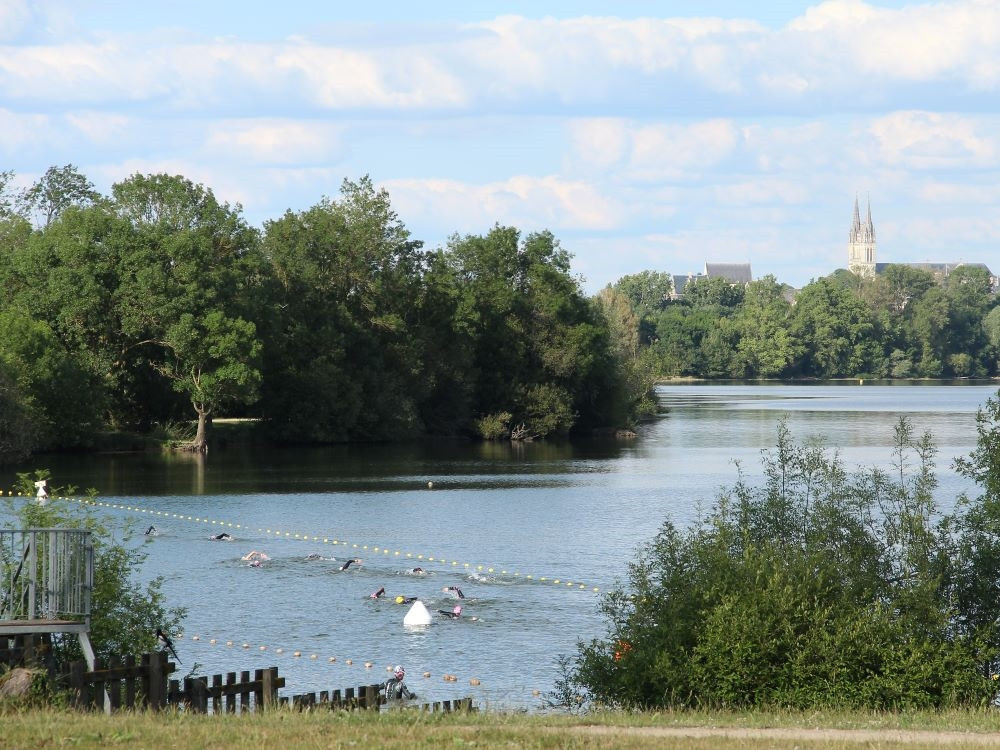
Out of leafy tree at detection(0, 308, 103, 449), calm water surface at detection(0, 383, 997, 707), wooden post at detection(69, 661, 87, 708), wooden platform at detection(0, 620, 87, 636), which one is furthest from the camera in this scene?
leafy tree at detection(0, 308, 103, 449)

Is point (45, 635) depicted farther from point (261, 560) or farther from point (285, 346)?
point (285, 346)

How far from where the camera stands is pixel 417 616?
32.9m

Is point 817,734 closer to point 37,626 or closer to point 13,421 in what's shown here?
point 37,626

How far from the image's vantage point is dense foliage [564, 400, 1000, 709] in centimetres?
2203

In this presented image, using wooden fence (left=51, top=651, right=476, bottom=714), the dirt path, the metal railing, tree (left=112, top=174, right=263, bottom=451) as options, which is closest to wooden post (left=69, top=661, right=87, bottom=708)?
wooden fence (left=51, top=651, right=476, bottom=714)

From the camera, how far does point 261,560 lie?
41.4m

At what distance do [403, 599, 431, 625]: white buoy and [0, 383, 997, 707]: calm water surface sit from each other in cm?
42

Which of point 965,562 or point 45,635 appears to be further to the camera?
point 965,562

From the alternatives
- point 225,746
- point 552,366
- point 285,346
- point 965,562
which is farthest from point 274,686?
point 552,366

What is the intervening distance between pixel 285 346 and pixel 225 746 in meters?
78.0

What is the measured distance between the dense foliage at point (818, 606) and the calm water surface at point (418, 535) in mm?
2579

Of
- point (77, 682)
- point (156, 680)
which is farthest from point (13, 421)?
point (77, 682)

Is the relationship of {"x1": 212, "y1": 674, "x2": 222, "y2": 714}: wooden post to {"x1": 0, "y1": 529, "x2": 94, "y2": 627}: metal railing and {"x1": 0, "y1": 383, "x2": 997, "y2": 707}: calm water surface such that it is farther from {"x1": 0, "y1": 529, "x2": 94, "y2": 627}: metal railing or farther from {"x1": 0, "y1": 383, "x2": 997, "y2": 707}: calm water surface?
{"x1": 0, "y1": 383, "x2": 997, "y2": 707}: calm water surface

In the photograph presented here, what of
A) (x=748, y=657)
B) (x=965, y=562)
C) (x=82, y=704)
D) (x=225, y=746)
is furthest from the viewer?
(x=965, y=562)
